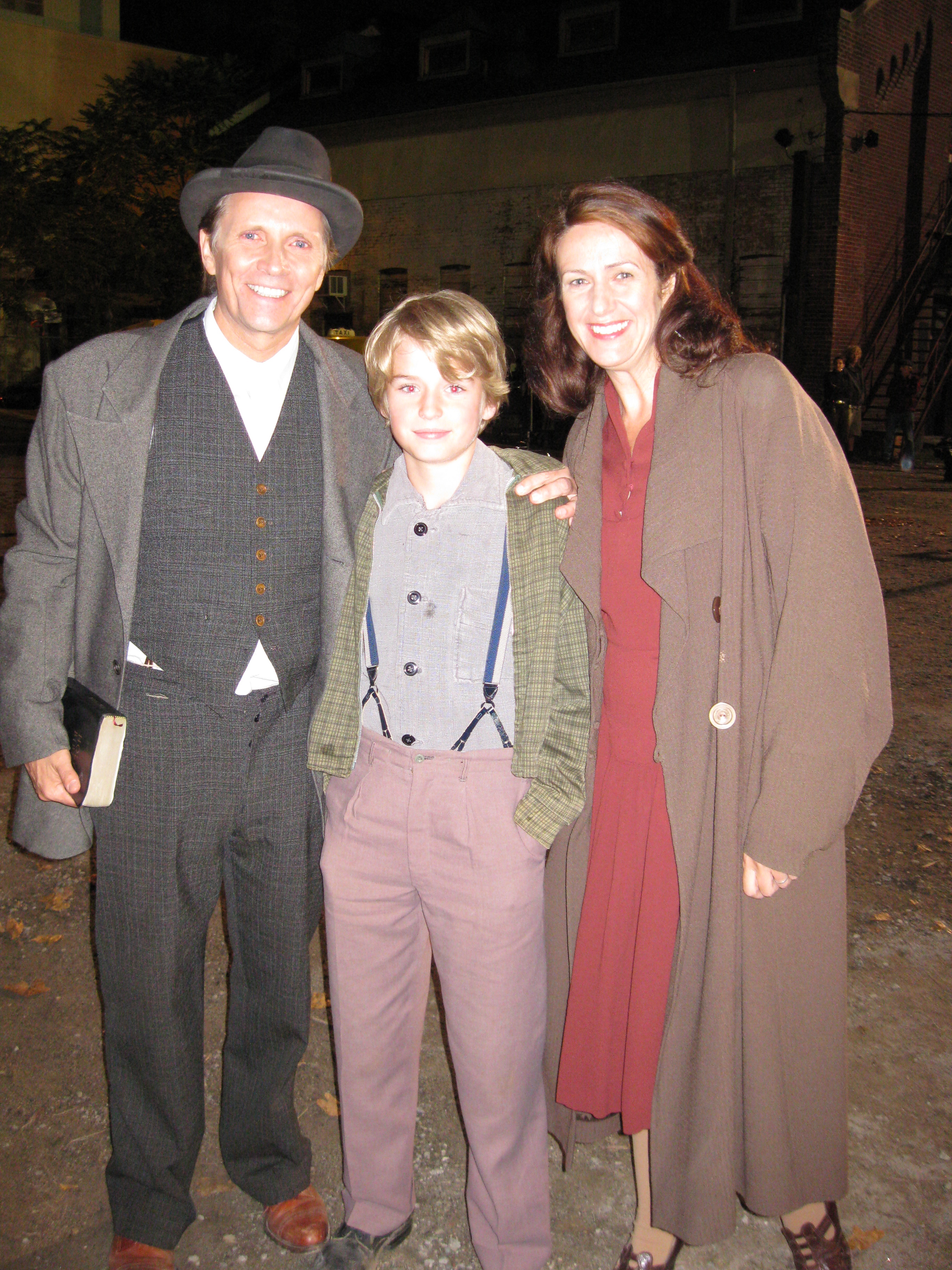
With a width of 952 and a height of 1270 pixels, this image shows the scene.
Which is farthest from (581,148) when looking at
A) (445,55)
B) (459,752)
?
(459,752)

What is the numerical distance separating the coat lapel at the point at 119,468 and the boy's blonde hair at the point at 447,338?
0.56 metres

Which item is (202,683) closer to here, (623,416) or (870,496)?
(623,416)

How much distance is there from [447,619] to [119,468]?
829mm

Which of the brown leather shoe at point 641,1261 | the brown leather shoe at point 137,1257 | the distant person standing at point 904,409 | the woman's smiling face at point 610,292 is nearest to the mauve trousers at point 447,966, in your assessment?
the brown leather shoe at point 641,1261

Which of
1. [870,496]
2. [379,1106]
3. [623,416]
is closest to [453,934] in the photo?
[379,1106]

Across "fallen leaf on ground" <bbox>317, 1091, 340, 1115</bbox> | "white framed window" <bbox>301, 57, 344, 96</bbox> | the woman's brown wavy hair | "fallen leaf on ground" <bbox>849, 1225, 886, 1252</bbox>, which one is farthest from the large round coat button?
"white framed window" <bbox>301, 57, 344, 96</bbox>

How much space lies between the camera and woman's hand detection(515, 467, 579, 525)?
2.36m

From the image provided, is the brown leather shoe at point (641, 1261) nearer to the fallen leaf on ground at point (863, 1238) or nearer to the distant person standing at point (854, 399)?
the fallen leaf on ground at point (863, 1238)

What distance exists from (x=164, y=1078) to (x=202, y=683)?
99 cm

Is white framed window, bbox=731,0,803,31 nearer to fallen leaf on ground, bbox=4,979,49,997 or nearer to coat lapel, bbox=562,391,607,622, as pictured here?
coat lapel, bbox=562,391,607,622

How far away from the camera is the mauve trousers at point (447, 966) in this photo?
2.34 m

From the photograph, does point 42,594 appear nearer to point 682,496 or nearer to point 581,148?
point 682,496

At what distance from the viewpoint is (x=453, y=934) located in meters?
2.38

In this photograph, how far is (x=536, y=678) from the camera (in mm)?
2340
